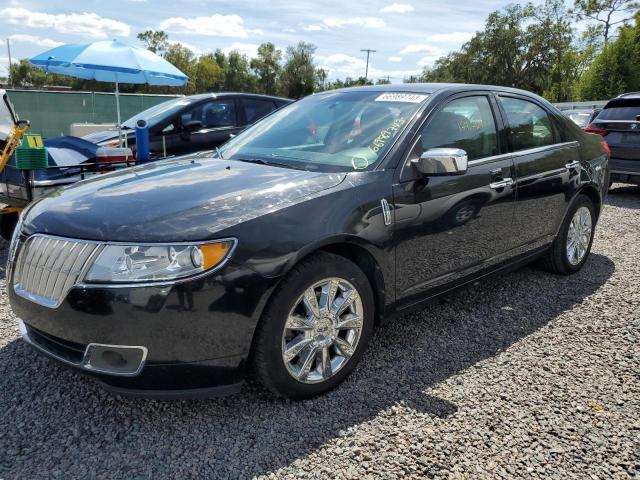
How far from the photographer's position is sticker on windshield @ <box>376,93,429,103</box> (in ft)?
11.6

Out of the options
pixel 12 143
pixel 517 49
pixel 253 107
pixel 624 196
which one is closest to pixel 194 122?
pixel 253 107

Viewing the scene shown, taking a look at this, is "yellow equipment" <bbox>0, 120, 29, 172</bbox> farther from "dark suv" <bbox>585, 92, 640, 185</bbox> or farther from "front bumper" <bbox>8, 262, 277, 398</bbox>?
"dark suv" <bbox>585, 92, 640, 185</bbox>

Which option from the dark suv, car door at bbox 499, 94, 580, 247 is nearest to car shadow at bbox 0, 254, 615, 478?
car door at bbox 499, 94, 580, 247

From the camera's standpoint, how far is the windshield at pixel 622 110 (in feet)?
28.9

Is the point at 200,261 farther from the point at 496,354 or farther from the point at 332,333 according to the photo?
the point at 496,354

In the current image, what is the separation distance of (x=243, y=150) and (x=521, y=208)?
204 centimetres

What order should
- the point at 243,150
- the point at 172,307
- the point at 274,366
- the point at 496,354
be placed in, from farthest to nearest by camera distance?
the point at 243,150 → the point at 496,354 → the point at 274,366 → the point at 172,307

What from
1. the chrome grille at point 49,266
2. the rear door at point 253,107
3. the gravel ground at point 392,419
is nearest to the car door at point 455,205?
the gravel ground at point 392,419

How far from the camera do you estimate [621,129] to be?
8703mm

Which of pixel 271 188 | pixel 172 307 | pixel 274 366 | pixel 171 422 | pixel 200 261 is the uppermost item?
pixel 271 188

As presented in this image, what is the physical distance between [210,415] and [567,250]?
3.46m

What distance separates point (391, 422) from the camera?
105 inches

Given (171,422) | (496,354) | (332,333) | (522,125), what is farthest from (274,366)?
(522,125)

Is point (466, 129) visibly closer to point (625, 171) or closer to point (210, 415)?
point (210, 415)
